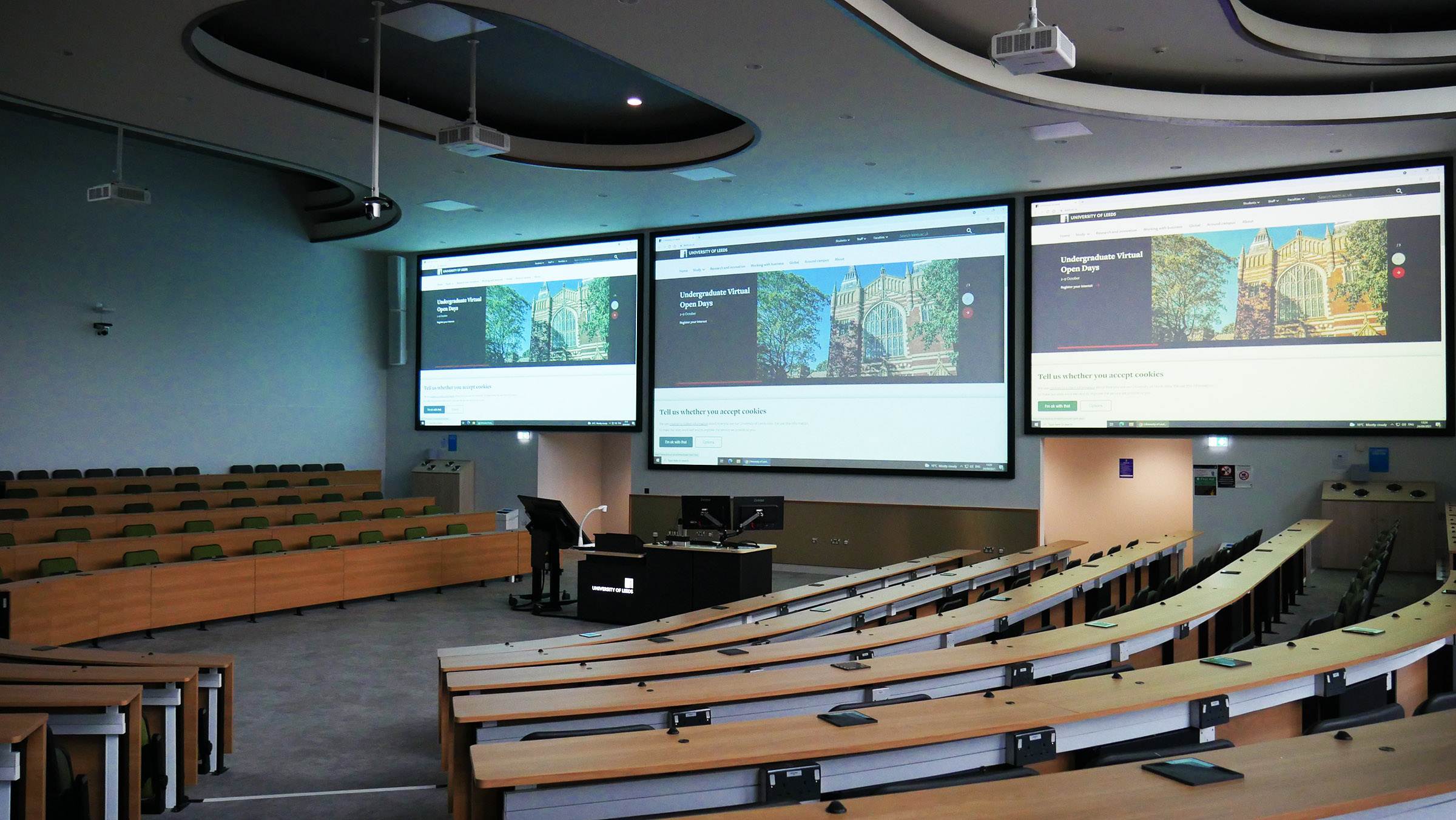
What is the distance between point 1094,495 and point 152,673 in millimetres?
11073

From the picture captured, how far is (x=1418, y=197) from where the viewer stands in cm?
927

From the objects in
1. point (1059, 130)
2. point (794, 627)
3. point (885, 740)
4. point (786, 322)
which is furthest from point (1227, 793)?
point (786, 322)

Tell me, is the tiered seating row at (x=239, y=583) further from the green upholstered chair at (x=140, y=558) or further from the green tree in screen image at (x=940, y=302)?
the green tree in screen image at (x=940, y=302)

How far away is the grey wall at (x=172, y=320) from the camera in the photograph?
12156 mm

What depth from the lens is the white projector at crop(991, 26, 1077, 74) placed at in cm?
492

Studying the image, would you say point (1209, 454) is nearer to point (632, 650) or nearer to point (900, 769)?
point (632, 650)

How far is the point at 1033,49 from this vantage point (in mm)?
4961

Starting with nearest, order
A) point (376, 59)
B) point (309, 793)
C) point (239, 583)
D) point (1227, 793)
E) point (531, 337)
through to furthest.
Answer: point (1227, 793), point (309, 793), point (376, 59), point (239, 583), point (531, 337)

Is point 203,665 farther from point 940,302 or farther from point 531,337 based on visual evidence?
point 531,337

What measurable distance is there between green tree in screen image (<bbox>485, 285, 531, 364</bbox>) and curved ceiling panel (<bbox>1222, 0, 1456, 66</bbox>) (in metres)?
9.69

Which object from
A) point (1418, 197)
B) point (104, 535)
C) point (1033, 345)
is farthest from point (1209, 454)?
point (104, 535)

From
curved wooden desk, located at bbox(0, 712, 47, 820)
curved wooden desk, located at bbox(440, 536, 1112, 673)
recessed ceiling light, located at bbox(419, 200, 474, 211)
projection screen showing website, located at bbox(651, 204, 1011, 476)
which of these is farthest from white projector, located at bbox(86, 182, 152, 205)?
curved wooden desk, located at bbox(0, 712, 47, 820)

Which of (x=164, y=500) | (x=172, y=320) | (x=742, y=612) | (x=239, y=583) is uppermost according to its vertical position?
(x=172, y=320)

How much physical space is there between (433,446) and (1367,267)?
12.3m
